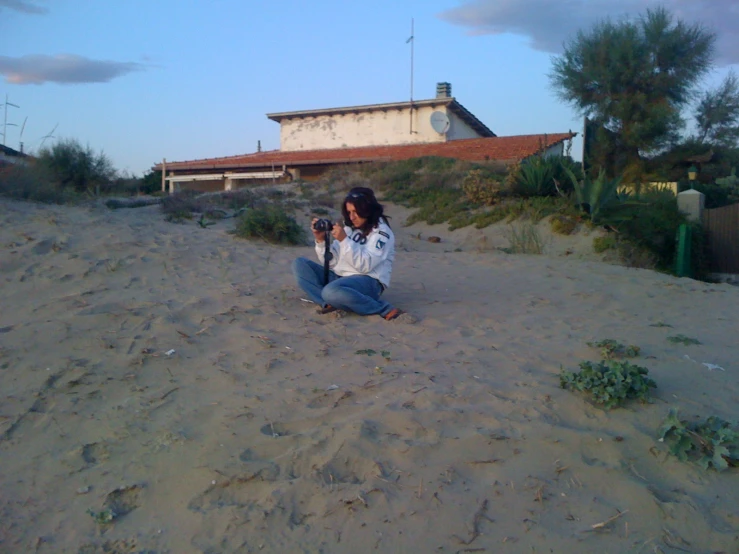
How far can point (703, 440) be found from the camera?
3.06 m

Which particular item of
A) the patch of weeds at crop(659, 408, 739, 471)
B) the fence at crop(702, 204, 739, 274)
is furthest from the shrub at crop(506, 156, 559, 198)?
the patch of weeds at crop(659, 408, 739, 471)

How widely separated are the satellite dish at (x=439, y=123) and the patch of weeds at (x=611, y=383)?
24.0 m

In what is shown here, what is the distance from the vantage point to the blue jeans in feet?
16.4

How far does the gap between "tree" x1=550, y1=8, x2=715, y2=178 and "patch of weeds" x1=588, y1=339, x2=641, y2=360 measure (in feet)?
56.5

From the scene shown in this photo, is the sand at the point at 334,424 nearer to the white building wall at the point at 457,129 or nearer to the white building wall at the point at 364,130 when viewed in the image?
the white building wall at the point at 364,130

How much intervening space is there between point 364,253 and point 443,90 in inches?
1095

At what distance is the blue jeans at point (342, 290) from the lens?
5.00 m

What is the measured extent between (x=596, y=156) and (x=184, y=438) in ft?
65.3

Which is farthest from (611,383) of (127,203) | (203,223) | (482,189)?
(482,189)

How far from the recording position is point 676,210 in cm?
1234

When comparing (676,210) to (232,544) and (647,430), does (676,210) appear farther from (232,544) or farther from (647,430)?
(232,544)

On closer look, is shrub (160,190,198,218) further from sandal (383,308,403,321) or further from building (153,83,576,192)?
building (153,83,576,192)

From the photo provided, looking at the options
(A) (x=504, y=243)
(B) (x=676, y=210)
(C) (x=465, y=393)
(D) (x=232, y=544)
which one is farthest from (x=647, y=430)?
(B) (x=676, y=210)

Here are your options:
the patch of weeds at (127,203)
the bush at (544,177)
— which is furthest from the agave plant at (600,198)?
the patch of weeds at (127,203)
